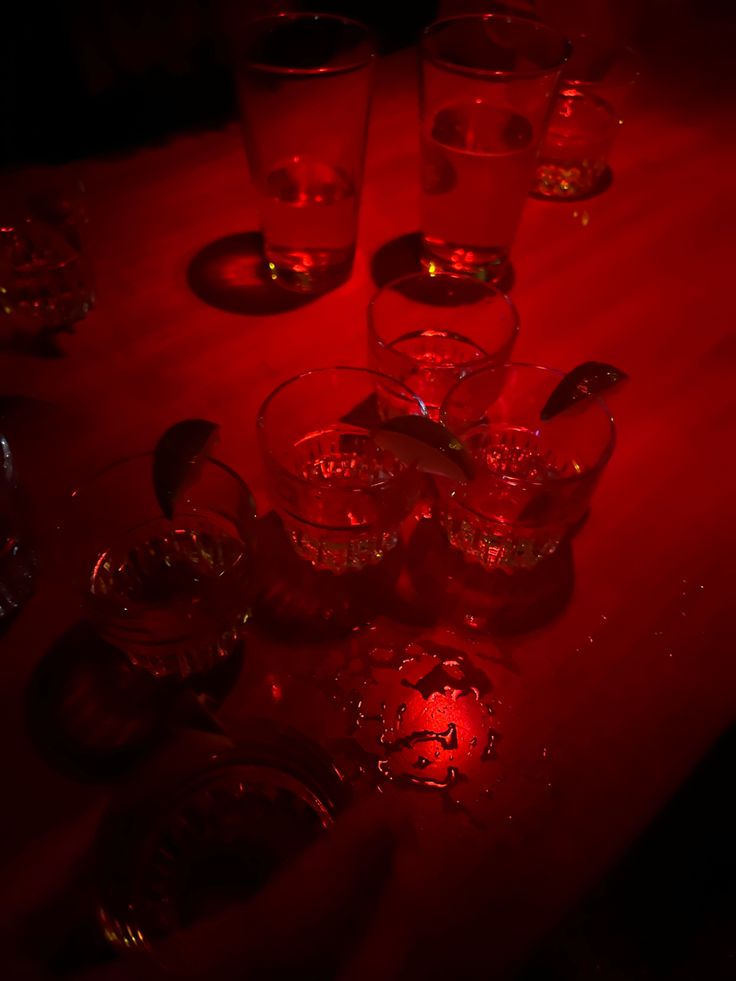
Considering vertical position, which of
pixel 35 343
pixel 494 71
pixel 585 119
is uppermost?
pixel 494 71

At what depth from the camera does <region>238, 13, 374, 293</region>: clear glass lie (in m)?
0.83

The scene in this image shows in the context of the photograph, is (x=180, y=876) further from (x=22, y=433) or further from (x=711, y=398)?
(x=711, y=398)

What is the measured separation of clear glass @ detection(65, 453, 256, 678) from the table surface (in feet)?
0.17

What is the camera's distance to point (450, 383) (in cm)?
81

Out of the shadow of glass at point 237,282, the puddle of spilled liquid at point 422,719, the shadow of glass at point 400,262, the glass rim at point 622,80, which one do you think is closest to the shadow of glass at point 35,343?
the shadow of glass at point 237,282

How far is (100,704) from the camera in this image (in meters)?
0.61

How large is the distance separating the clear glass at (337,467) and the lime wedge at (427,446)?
34 mm

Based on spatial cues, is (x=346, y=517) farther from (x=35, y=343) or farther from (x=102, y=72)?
(x=102, y=72)

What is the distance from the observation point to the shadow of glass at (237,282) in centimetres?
95

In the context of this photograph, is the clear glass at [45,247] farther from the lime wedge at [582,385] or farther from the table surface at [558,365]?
the lime wedge at [582,385]

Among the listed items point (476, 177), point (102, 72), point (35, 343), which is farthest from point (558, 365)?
point (102, 72)

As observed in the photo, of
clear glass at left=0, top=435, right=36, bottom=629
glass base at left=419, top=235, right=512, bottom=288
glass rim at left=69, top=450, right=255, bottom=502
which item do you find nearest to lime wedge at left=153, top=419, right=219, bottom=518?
glass rim at left=69, top=450, right=255, bottom=502

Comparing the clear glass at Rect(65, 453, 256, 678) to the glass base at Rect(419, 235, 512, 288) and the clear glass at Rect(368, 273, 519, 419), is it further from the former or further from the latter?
the glass base at Rect(419, 235, 512, 288)

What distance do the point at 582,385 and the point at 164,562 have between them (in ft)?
1.38
